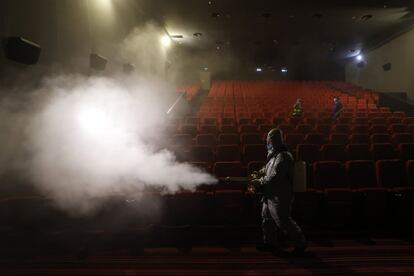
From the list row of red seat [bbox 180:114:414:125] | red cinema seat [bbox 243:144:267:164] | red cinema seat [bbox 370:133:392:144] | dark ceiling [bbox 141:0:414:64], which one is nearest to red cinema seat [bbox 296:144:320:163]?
red cinema seat [bbox 243:144:267:164]

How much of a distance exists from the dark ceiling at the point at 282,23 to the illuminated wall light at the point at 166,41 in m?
0.28

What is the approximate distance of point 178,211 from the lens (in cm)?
345

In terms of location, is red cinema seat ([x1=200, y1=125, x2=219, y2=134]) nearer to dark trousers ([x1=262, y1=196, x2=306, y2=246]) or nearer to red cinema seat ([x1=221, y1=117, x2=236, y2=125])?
red cinema seat ([x1=221, y1=117, x2=236, y2=125])

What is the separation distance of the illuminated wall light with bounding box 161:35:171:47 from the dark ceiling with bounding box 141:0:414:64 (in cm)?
28

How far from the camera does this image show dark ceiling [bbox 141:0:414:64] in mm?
9141

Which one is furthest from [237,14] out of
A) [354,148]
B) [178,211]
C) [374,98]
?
[178,211]

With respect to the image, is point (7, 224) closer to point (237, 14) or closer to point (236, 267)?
point (236, 267)

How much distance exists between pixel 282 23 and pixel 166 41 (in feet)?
14.7

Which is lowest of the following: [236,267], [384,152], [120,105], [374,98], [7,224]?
[236,267]

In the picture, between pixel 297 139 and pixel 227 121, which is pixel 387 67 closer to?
pixel 227 121

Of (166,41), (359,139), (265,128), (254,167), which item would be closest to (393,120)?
(359,139)

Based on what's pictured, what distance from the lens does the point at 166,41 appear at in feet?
40.1

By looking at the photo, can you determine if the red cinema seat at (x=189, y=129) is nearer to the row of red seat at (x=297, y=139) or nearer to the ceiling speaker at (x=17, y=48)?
the row of red seat at (x=297, y=139)

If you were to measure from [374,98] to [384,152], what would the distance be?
6793mm
